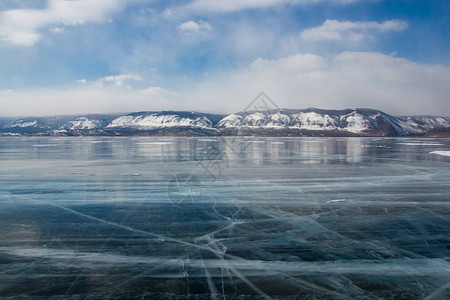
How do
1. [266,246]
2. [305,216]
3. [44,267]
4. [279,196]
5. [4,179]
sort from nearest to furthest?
[44,267]
[266,246]
[305,216]
[279,196]
[4,179]

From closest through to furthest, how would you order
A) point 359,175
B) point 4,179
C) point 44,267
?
point 44,267, point 4,179, point 359,175

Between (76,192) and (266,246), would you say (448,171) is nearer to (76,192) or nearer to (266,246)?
(266,246)

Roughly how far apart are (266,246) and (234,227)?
123 cm

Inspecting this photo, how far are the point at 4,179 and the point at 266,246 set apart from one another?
13315 mm

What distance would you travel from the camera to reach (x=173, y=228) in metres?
6.61

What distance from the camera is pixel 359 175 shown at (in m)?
13.9

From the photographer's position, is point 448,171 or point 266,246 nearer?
point 266,246

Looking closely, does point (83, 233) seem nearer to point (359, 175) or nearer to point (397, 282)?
point (397, 282)

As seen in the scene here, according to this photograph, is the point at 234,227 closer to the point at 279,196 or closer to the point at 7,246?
the point at 279,196

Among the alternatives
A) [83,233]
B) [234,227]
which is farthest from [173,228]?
[83,233]

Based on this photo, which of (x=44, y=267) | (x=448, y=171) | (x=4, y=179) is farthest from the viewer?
(x=448, y=171)

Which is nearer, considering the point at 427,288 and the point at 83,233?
the point at 427,288

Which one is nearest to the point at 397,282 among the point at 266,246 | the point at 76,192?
the point at 266,246

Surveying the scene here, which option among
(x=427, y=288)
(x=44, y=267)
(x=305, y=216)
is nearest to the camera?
(x=427, y=288)
